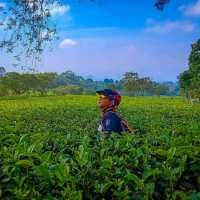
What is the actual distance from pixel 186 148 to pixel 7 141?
1825mm

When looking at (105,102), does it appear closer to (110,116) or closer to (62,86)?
(110,116)

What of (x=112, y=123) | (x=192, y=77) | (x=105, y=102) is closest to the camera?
(x=112, y=123)

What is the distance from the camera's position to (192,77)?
65.0 metres

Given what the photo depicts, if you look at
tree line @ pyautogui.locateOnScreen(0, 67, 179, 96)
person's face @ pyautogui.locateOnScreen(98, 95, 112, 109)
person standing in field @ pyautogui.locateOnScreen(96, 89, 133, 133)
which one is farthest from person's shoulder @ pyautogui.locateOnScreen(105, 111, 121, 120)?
tree line @ pyautogui.locateOnScreen(0, 67, 179, 96)

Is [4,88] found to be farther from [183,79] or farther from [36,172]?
[36,172]

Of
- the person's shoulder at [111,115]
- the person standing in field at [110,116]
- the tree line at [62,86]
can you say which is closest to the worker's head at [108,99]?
the person standing in field at [110,116]

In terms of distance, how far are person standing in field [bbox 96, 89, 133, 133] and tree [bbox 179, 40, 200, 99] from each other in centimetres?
5423

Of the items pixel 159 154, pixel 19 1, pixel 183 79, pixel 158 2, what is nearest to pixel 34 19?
pixel 19 1

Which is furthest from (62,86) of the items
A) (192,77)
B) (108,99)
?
(108,99)

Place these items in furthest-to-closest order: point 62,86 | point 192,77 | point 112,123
→ point 62,86 → point 192,77 → point 112,123

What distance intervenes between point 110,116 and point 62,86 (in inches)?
5308

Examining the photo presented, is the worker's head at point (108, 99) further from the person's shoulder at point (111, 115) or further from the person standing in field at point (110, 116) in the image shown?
the person's shoulder at point (111, 115)

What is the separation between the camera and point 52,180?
10.1 feet

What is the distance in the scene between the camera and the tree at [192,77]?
61.9 meters
